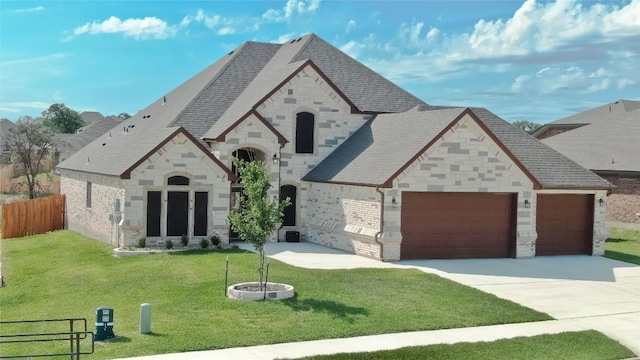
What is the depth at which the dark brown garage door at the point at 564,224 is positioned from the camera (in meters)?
29.1

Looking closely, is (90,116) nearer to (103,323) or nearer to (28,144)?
(28,144)

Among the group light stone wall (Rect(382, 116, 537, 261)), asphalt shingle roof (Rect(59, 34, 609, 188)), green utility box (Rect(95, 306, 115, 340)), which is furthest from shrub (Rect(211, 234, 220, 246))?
green utility box (Rect(95, 306, 115, 340))

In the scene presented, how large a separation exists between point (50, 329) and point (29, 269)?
34.0 feet

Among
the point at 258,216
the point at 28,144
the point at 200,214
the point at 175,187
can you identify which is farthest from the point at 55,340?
the point at 28,144

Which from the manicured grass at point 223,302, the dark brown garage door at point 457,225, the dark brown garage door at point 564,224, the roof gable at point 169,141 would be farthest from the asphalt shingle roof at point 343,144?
the manicured grass at point 223,302

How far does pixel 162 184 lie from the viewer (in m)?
27.3

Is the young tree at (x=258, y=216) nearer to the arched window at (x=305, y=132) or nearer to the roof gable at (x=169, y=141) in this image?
the roof gable at (x=169, y=141)

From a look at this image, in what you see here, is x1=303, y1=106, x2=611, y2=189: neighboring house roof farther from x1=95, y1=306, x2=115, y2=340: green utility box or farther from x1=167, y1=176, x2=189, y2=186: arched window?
x1=95, y1=306, x2=115, y2=340: green utility box

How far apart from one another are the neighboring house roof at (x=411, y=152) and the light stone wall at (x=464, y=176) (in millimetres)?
357

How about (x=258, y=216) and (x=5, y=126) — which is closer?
(x=258, y=216)

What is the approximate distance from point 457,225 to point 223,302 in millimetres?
12203

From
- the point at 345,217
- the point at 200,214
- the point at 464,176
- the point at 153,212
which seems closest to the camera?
the point at 464,176

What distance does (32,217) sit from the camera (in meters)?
37.8

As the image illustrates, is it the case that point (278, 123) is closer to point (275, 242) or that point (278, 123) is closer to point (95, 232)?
point (275, 242)
